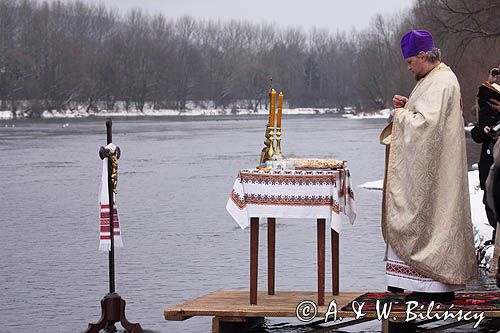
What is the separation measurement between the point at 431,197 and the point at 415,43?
3.58 ft

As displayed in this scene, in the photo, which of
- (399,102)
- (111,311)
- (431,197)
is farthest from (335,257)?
(111,311)

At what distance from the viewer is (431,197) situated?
27.1 feet

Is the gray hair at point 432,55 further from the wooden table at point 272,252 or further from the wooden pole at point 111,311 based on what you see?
the wooden pole at point 111,311

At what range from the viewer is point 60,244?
16.1 m

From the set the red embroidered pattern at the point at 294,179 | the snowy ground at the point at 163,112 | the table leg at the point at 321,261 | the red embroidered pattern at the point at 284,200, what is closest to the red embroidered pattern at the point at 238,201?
the red embroidered pattern at the point at 284,200

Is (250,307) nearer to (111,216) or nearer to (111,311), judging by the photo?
(111,311)

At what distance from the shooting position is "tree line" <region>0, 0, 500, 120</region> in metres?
135

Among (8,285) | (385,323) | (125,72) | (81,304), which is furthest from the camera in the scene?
(125,72)

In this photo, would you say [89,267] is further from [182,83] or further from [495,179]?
[182,83]

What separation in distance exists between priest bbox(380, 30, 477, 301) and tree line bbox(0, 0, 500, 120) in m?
91.5

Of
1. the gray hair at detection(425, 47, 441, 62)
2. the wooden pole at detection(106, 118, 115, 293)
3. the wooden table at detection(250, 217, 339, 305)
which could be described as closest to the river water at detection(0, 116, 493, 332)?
the wooden pole at detection(106, 118, 115, 293)

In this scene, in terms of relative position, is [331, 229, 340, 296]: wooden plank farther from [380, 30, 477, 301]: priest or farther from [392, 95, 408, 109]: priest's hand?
[392, 95, 408, 109]: priest's hand

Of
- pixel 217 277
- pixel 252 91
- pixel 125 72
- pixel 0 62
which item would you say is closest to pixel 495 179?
pixel 217 277

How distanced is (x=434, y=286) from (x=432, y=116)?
117 centimetres
